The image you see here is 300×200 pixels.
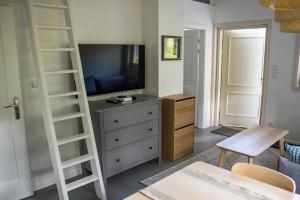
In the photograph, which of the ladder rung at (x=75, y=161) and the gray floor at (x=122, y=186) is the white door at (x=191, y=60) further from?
Answer: the ladder rung at (x=75, y=161)

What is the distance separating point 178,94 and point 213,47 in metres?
1.65

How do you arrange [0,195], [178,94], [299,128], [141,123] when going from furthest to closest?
[299,128] → [178,94] → [141,123] → [0,195]

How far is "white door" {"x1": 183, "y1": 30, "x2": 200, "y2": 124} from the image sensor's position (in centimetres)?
488

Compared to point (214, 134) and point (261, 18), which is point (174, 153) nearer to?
point (214, 134)

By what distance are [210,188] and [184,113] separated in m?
2.13

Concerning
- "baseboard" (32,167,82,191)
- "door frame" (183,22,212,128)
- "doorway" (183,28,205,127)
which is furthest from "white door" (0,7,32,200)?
"doorway" (183,28,205,127)

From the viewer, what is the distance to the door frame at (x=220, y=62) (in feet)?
14.4

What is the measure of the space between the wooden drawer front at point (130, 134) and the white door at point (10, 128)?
90 cm

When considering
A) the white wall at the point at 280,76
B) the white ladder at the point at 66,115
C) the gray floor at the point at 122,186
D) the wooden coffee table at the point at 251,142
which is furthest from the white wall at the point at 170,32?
the white wall at the point at 280,76

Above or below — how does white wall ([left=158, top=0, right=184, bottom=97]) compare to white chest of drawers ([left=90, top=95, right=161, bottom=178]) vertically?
above

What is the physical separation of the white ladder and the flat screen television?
0.24 m

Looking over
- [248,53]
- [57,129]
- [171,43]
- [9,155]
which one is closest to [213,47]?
[248,53]

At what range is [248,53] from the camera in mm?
4848

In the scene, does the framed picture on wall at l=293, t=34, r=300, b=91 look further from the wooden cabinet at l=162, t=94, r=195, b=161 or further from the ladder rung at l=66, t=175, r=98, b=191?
the ladder rung at l=66, t=175, r=98, b=191
